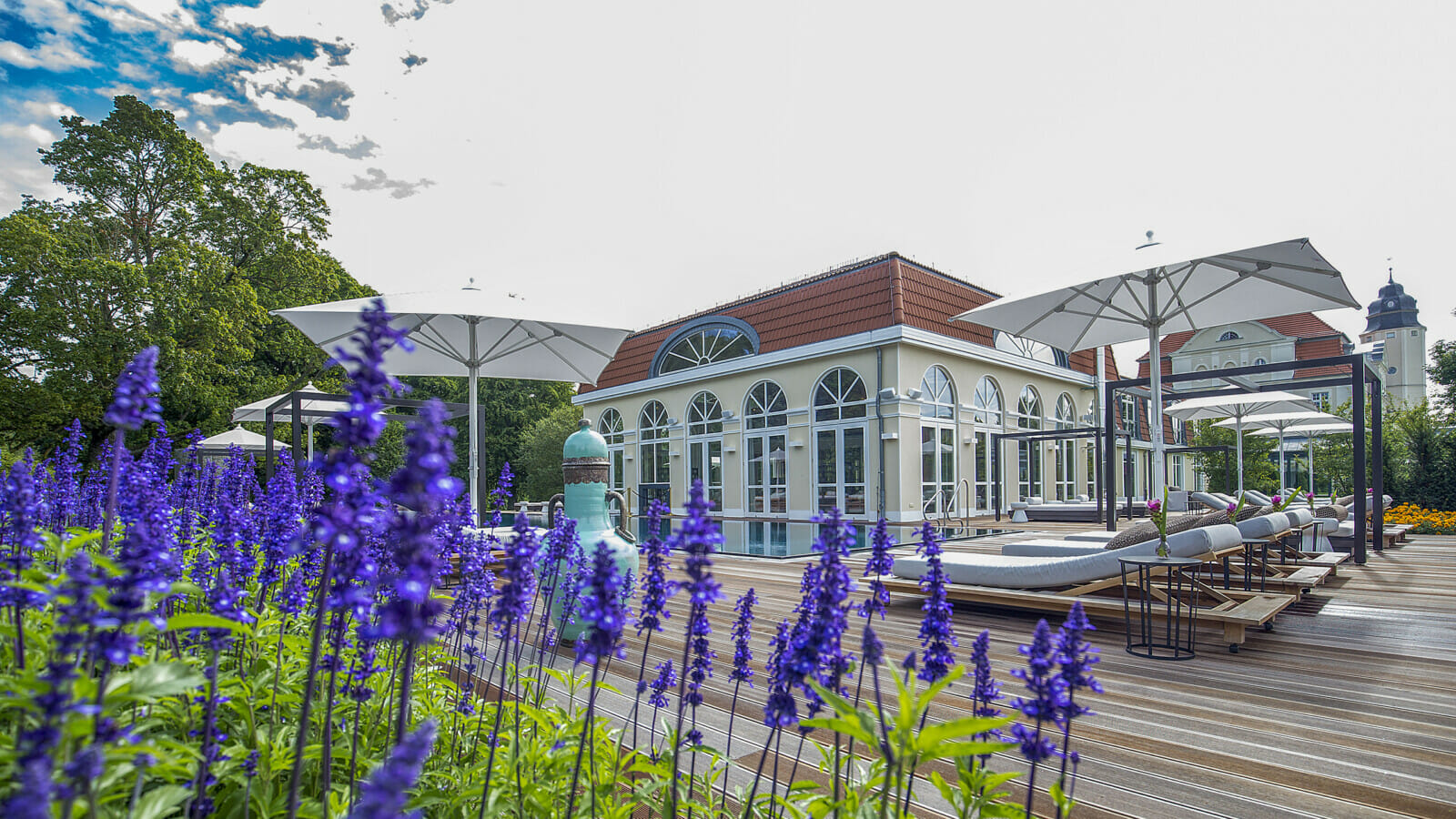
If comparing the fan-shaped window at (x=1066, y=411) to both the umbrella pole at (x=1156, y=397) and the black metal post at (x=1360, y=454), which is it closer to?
the umbrella pole at (x=1156, y=397)

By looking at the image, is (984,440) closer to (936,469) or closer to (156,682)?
Result: (936,469)

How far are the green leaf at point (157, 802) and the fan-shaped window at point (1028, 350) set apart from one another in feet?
63.4

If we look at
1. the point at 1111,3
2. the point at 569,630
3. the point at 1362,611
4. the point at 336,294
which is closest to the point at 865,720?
the point at 569,630

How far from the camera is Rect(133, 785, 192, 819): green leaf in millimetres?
996

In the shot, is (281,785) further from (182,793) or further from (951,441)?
(951,441)

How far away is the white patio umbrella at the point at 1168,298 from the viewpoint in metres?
7.09

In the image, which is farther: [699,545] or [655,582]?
[655,582]

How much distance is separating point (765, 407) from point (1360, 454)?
1187cm

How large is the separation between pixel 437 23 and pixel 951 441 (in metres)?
14.2

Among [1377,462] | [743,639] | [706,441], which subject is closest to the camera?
[743,639]

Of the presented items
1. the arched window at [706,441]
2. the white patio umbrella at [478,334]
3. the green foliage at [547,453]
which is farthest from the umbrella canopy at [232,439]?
the green foliage at [547,453]

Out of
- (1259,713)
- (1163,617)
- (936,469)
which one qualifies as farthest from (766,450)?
(1259,713)

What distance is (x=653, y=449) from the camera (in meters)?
20.9

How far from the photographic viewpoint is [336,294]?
68.8ft
